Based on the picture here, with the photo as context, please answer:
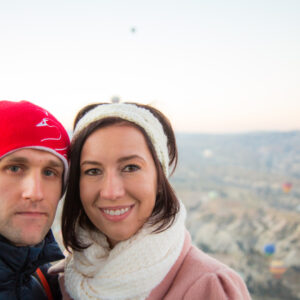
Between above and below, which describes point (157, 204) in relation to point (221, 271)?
above

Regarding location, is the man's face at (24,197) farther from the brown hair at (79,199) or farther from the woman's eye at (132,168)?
the woman's eye at (132,168)

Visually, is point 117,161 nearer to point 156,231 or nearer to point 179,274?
point 156,231

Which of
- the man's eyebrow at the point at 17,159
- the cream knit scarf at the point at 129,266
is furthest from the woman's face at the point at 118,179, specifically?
the man's eyebrow at the point at 17,159

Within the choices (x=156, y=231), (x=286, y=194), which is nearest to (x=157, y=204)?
(x=156, y=231)

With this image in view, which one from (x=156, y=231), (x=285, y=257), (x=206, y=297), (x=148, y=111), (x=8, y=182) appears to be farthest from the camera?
(x=285, y=257)

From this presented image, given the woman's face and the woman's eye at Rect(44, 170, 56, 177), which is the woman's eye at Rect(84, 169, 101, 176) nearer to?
the woman's face

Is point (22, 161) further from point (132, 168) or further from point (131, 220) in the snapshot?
point (131, 220)

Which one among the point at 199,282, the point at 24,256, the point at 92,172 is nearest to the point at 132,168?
the point at 92,172

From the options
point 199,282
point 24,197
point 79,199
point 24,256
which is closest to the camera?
point 199,282
